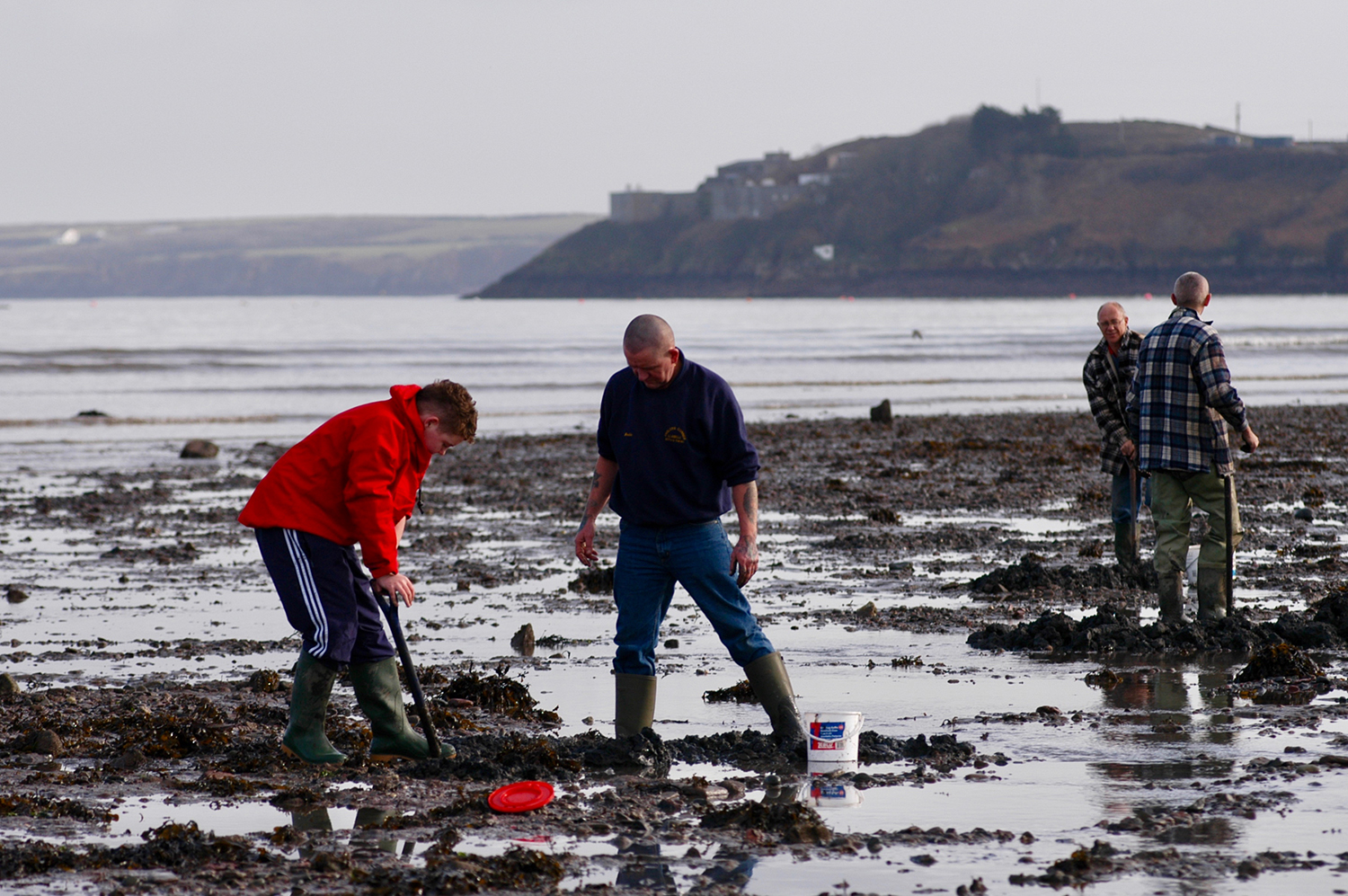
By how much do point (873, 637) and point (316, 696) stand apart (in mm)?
3752

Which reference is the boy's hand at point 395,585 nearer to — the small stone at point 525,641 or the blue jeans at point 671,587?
the blue jeans at point 671,587

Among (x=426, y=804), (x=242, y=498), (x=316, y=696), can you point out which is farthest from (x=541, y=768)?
(x=242, y=498)

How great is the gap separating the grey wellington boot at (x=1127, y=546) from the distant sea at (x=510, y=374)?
1490cm

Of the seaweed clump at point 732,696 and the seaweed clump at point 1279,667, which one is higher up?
the seaweed clump at point 1279,667

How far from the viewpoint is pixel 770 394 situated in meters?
35.2

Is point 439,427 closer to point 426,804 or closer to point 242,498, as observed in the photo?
point 426,804

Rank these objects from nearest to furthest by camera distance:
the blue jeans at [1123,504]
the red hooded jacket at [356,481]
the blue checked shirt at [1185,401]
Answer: the red hooded jacket at [356,481] < the blue checked shirt at [1185,401] < the blue jeans at [1123,504]

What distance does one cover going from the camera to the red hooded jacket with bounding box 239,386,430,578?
225 inches

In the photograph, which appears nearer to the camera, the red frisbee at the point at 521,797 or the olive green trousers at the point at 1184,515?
the red frisbee at the point at 521,797

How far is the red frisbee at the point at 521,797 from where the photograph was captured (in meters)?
5.57

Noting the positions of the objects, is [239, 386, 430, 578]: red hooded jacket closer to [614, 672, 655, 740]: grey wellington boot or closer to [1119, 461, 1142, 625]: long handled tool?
[614, 672, 655, 740]: grey wellington boot

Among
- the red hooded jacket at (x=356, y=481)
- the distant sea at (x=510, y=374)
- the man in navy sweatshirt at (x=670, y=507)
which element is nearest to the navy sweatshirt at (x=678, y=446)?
the man in navy sweatshirt at (x=670, y=507)

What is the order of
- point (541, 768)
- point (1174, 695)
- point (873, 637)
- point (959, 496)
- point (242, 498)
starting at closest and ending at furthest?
point (541, 768) < point (1174, 695) < point (873, 637) < point (959, 496) < point (242, 498)

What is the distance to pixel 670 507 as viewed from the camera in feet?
20.2
